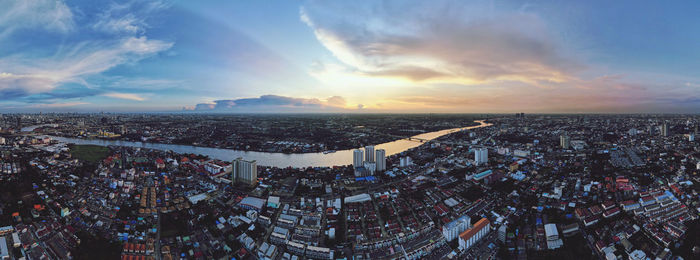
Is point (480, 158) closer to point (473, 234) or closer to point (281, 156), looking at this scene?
point (473, 234)

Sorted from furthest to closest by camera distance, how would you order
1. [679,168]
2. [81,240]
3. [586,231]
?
[679,168]
[586,231]
[81,240]

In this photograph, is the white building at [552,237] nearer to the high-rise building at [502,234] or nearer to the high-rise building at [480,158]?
the high-rise building at [502,234]

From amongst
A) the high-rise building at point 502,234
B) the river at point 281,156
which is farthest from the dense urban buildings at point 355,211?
the river at point 281,156

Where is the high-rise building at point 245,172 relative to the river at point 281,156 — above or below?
above

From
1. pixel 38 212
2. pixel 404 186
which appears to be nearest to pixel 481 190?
pixel 404 186

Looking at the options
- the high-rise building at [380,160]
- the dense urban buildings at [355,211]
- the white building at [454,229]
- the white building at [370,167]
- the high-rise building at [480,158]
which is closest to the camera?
the dense urban buildings at [355,211]

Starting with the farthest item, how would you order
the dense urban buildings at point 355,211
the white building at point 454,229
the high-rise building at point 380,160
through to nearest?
the high-rise building at point 380,160 → the white building at point 454,229 → the dense urban buildings at point 355,211

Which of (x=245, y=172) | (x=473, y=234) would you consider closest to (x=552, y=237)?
(x=473, y=234)

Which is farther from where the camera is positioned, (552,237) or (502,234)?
(502,234)

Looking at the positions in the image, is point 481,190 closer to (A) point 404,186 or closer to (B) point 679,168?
(A) point 404,186
